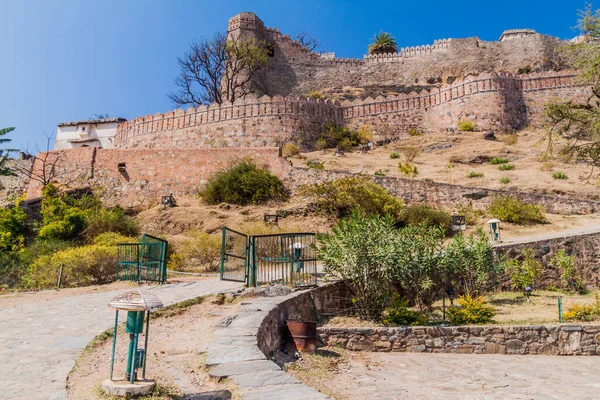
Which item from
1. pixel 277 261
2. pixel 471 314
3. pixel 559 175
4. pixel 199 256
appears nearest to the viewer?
pixel 471 314

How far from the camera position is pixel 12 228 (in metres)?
20.1

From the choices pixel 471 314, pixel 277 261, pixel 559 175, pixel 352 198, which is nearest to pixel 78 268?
pixel 277 261

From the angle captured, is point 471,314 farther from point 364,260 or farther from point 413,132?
point 413,132

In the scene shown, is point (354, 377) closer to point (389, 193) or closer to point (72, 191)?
point (389, 193)

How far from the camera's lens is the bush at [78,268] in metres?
13.3

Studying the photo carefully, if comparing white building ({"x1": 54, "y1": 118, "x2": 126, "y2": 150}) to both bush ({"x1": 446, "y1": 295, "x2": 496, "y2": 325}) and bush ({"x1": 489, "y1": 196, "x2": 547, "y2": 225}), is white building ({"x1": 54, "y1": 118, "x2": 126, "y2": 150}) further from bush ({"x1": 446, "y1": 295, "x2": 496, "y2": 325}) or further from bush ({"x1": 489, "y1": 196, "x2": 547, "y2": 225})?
bush ({"x1": 446, "y1": 295, "x2": 496, "y2": 325})

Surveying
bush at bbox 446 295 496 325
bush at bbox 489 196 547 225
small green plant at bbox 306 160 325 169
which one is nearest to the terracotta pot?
bush at bbox 446 295 496 325

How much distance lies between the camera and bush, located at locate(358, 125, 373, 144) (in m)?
30.7

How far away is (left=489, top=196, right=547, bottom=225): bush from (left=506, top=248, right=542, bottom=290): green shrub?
207 inches

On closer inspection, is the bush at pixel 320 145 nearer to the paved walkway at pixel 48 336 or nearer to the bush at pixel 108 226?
the bush at pixel 108 226

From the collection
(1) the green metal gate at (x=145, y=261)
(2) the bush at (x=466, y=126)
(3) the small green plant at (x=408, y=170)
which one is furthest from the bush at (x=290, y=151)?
(1) the green metal gate at (x=145, y=261)

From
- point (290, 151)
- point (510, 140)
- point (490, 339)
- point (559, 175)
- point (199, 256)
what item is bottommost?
point (490, 339)

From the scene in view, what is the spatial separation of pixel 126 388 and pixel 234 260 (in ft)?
24.4

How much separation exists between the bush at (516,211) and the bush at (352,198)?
366 centimetres
